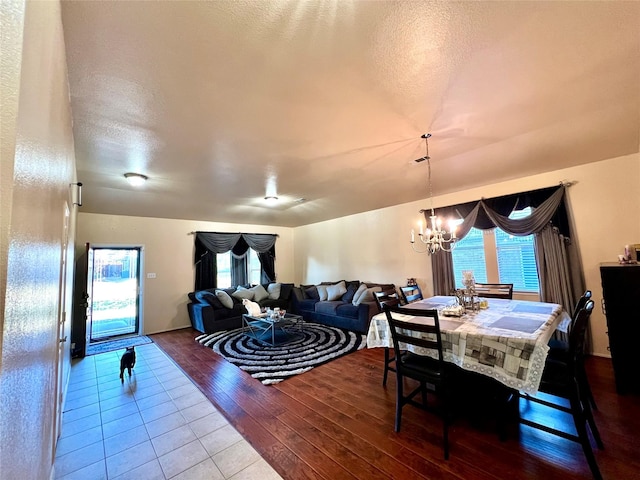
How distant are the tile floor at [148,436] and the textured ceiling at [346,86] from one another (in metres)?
2.62

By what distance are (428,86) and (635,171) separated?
3.11 metres

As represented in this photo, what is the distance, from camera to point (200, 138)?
260 cm

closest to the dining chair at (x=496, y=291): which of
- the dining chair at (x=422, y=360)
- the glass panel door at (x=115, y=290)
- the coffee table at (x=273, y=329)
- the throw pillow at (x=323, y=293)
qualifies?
the dining chair at (x=422, y=360)

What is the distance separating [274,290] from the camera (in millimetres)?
6395

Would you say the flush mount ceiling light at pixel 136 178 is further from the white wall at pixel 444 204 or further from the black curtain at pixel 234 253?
the white wall at pixel 444 204

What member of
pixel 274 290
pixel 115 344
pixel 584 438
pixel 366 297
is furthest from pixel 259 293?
pixel 584 438

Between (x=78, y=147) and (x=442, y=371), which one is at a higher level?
(x=78, y=147)

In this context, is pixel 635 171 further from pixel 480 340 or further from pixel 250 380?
pixel 250 380

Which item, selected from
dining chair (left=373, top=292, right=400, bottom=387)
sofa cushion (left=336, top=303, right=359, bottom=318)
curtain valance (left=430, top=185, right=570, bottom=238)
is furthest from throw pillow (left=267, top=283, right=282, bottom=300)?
curtain valance (left=430, top=185, right=570, bottom=238)

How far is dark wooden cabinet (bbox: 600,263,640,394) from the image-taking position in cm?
252

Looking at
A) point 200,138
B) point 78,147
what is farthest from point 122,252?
point 200,138

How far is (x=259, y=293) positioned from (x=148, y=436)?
400 cm

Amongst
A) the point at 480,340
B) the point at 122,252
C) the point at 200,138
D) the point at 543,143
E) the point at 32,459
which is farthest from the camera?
the point at 122,252

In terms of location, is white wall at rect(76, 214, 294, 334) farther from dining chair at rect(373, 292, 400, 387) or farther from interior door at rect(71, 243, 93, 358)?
dining chair at rect(373, 292, 400, 387)
